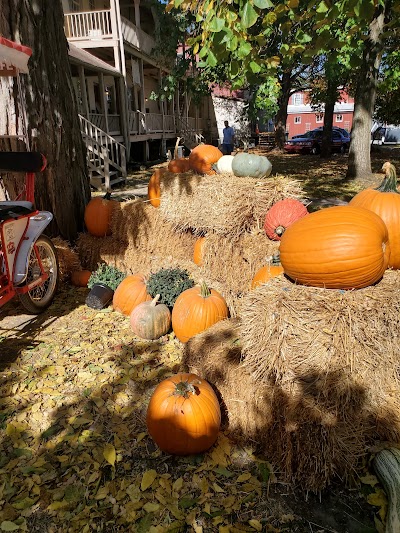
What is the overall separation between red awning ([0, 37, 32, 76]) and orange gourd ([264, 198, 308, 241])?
317cm

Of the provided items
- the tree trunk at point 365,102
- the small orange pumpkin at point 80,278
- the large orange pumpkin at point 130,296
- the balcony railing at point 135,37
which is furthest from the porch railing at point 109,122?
the large orange pumpkin at point 130,296

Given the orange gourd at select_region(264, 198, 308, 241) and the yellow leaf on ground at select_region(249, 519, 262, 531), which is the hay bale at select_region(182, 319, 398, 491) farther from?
the orange gourd at select_region(264, 198, 308, 241)

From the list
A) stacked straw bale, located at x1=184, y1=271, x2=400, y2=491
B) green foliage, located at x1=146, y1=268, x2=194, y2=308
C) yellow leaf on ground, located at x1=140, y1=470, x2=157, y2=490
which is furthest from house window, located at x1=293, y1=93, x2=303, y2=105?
yellow leaf on ground, located at x1=140, y1=470, x2=157, y2=490

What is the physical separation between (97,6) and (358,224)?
21.5 metres

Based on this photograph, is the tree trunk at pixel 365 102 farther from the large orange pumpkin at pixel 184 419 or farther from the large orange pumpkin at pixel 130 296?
the large orange pumpkin at pixel 184 419

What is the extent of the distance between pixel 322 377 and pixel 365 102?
38.3 feet

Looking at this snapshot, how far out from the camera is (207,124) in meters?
31.2

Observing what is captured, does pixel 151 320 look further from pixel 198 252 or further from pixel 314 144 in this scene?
pixel 314 144

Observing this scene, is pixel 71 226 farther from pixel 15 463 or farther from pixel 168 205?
pixel 15 463

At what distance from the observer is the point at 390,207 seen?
2672 millimetres

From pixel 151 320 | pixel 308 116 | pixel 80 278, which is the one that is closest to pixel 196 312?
pixel 151 320

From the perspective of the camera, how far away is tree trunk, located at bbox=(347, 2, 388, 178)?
411 inches

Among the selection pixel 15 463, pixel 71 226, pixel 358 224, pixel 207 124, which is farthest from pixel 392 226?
pixel 207 124

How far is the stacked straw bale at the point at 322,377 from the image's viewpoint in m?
2.14
